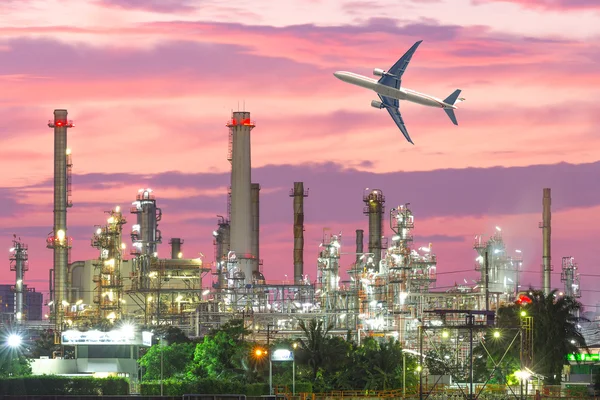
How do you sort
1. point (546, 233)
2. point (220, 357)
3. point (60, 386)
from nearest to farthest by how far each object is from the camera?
point (60, 386), point (220, 357), point (546, 233)

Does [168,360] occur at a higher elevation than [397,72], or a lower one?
lower

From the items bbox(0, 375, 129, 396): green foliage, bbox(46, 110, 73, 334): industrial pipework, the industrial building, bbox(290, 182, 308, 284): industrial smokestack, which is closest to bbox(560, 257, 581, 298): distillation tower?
the industrial building

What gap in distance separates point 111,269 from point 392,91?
7289 centimetres

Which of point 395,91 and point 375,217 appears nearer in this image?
point 395,91

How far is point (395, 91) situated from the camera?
9488 cm

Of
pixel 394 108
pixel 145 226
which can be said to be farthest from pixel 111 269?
pixel 394 108

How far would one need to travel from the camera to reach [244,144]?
534 ft

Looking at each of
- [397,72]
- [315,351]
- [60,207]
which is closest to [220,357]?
[315,351]

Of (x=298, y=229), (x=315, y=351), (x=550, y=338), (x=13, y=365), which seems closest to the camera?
(x=315, y=351)

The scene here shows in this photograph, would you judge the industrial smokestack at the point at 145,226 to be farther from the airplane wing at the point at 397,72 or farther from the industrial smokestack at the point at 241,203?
the airplane wing at the point at 397,72

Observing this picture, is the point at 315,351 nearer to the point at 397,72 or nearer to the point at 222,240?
the point at 397,72

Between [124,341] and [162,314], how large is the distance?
175 feet

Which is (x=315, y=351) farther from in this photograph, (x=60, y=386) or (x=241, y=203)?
(x=241, y=203)

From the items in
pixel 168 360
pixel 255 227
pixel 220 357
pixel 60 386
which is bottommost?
pixel 60 386
